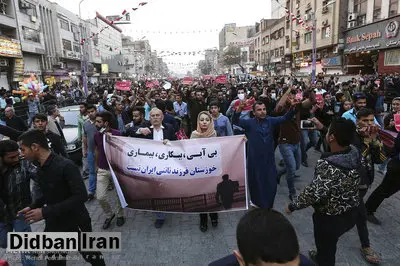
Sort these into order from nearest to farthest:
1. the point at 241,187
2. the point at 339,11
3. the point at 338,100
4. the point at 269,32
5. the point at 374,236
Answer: the point at 374,236 < the point at 241,187 < the point at 338,100 < the point at 339,11 < the point at 269,32

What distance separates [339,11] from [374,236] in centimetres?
3217

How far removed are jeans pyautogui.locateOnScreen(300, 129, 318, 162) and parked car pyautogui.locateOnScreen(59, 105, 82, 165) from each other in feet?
19.3

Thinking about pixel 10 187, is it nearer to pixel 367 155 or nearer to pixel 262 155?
pixel 262 155

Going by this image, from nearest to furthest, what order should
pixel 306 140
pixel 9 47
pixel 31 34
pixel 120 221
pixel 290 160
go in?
pixel 120 221 → pixel 290 160 → pixel 306 140 → pixel 9 47 → pixel 31 34

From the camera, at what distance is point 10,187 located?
2.91m

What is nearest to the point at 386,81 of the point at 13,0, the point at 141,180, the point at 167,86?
the point at 167,86

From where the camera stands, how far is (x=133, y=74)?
101812mm

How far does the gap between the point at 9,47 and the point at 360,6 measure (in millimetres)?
35382

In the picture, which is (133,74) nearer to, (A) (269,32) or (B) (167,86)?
(A) (269,32)

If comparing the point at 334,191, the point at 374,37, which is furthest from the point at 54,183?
the point at 374,37

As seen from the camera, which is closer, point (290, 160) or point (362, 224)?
point (362, 224)

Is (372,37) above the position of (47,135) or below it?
above

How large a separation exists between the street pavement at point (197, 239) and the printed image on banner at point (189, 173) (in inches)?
15.1

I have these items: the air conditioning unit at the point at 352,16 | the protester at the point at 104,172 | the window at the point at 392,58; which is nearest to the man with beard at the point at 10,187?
the protester at the point at 104,172
